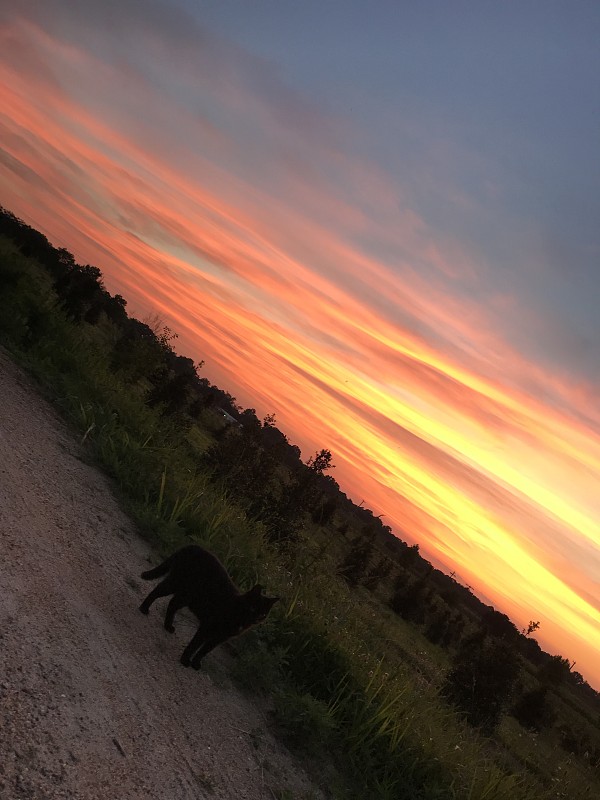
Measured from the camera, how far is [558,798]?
6.90 metres

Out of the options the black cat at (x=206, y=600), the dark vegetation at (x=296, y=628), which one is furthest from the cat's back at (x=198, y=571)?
the dark vegetation at (x=296, y=628)

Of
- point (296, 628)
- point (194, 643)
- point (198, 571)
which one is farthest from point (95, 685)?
point (296, 628)

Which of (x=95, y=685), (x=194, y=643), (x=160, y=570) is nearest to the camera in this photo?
(x=95, y=685)

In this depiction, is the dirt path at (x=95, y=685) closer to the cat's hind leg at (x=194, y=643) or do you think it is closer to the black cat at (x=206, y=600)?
the cat's hind leg at (x=194, y=643)

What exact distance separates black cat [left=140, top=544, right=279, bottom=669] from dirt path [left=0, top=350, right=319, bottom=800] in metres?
0.23

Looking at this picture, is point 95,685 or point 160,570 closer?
point 95,685

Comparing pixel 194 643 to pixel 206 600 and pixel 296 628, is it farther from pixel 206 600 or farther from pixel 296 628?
pixel 296 628

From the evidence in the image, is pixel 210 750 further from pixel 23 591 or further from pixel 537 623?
pixel 537 623

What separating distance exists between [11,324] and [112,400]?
2.26 meters

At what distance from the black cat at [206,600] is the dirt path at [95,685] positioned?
23cm

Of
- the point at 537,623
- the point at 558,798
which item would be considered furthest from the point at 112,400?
the point at 537,623

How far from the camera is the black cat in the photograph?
14.9ft

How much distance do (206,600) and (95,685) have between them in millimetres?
1233

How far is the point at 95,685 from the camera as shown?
140 inches
